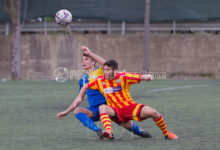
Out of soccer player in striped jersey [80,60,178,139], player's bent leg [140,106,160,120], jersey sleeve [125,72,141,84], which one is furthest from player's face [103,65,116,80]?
player's bent leg [140,106,160,120]

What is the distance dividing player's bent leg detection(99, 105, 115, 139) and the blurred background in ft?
45.1

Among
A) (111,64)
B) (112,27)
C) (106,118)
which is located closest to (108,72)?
(111,64)

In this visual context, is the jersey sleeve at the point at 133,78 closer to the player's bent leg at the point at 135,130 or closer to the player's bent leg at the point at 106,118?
the player's bent leg at the point at 106,118

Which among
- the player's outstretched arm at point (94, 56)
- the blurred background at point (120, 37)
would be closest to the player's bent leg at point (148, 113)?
the player's outstretched arm at point (94, 56)

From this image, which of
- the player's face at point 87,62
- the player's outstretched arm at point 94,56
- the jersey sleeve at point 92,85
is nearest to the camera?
the jersey sleeve at point 92,85

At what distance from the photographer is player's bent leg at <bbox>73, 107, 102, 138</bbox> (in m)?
6.33

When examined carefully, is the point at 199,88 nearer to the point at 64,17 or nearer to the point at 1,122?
the point at 64,17

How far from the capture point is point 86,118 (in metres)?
6.35

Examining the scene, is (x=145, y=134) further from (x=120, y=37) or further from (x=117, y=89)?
(x=120, y=37)

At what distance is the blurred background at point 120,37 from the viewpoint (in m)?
20.0

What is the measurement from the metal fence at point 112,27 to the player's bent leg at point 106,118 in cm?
1456

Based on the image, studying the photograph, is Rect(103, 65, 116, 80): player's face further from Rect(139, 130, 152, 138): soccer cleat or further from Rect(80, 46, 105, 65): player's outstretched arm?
Rect(139, 130, 152, 138): soccer cleat

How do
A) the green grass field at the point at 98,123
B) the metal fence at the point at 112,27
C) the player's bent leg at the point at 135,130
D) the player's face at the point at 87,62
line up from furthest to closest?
the metal fence at the point at 112,27 → the player's face at the point at 87,62 → the player's bent leg at the point at 135,130 → the green grass field at the point at 98,123

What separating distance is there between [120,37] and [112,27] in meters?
0.64
